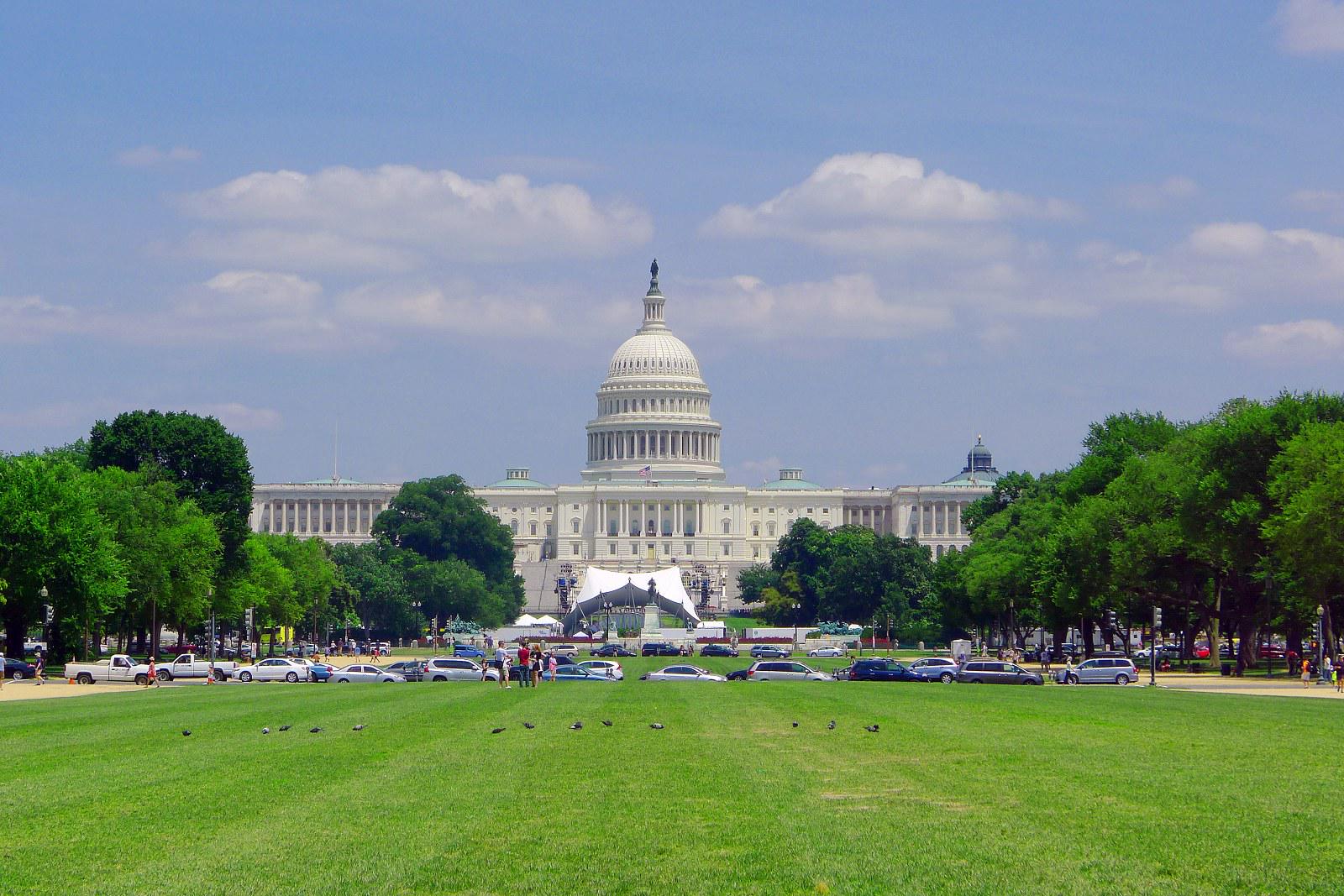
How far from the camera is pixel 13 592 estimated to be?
76188 millimetres

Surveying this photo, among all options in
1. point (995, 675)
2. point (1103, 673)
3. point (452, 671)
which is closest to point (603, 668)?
point (452, 671)

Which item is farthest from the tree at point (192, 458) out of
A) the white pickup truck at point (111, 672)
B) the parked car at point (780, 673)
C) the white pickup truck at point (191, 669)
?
the parked car at point (780, 673)

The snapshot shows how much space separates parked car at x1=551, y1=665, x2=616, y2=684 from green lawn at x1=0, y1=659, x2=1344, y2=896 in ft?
98.4

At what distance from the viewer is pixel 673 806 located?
21.3 metres

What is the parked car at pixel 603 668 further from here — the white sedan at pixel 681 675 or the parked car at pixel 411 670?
the parked car at pixel 411 670

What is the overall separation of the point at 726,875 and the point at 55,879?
19.1 ft

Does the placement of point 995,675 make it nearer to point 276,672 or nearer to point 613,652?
point 276,672

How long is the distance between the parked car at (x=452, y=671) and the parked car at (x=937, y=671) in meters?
15.6

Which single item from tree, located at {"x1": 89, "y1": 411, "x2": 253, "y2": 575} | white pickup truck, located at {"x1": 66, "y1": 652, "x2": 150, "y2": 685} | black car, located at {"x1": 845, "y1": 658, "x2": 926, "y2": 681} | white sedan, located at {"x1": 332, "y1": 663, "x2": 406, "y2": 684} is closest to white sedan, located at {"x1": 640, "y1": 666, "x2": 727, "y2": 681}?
black car, located at {"x1": 845, "y1": 658, "x2": 926, "y2": 681}

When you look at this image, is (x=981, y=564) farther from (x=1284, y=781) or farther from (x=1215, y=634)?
(x=1284, y=781)

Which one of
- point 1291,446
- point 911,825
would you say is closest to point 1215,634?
point 1291,446

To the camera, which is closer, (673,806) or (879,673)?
(673,806)

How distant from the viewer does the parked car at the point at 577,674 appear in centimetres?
6781

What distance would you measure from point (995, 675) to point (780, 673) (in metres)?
8.09
